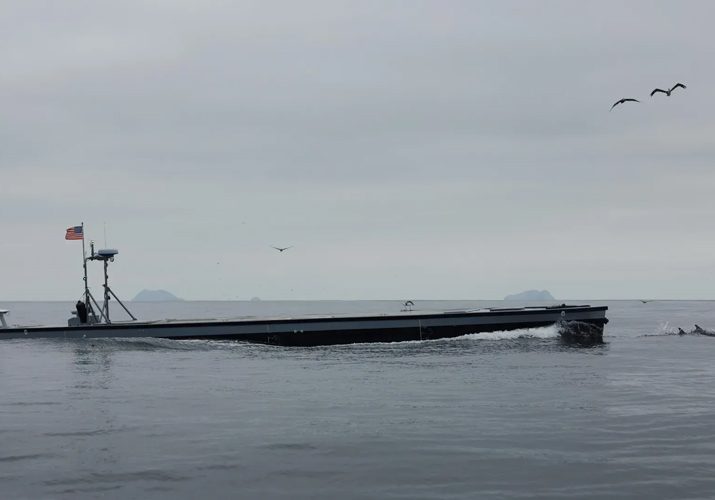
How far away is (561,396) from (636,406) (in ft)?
10.4

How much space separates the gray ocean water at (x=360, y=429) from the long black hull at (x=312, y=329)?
39.6 ft

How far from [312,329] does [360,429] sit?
3348 cm

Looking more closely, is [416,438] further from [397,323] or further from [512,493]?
[397,323]

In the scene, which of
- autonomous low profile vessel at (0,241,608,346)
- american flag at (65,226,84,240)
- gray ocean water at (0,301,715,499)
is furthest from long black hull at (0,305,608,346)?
gray ocean water at (0,301,715,499)

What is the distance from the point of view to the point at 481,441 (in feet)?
66.2

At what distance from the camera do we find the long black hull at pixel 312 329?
180ft

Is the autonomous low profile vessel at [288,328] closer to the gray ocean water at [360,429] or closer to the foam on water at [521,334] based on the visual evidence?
the foam on water at [521,334]

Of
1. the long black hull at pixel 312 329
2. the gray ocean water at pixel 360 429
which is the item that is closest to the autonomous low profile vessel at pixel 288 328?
the long black hull at pixel 312 329

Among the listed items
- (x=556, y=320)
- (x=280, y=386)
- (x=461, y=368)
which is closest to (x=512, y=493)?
(x=280, y=386)

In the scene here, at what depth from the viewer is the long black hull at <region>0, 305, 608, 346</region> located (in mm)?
54938

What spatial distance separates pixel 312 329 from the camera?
5541 centimetres

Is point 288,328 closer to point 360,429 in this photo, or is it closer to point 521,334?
point 521,334

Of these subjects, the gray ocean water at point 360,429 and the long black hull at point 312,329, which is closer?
the gray ocean water at point 360,429

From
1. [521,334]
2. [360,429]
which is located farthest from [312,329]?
[360,429]
